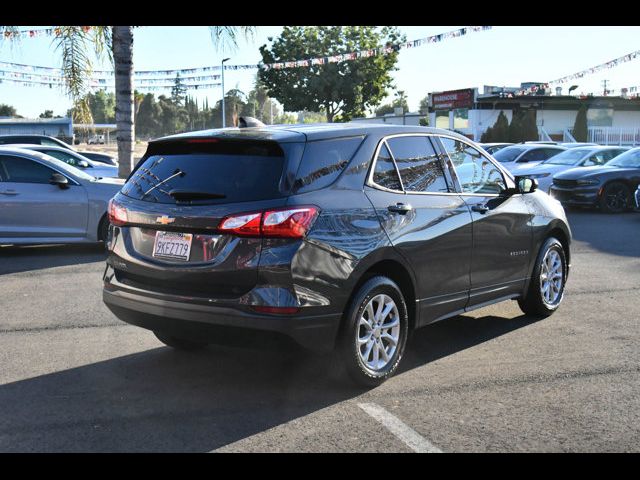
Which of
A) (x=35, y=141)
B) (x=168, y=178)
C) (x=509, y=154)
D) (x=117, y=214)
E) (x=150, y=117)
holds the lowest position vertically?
(x=117, y=214)

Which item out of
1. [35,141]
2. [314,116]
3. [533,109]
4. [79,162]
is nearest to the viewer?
[79,162]

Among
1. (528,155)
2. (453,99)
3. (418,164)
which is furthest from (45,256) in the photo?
(453,99)

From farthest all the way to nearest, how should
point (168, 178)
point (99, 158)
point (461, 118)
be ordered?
point (461, 118), point (99, 158), point (168, 178)

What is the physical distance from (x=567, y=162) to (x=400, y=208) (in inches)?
643

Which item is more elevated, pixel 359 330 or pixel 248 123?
pixel 248 123

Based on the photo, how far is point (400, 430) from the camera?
4.19m

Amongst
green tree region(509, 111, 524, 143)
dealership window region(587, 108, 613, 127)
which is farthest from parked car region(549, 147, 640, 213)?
dealership window region(587, 108, 613, 127)

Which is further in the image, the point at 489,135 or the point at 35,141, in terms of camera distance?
the point at 489,135

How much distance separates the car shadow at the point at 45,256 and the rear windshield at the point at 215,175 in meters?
5.36

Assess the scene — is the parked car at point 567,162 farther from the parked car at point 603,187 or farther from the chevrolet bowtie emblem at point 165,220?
the chevrolet bowtie emblem at point 165,220

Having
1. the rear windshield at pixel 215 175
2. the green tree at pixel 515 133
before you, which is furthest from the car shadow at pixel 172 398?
the green tree at pixel 515 133

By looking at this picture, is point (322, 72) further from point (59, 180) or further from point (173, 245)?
point (173, 245)

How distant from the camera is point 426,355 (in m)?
5.76
